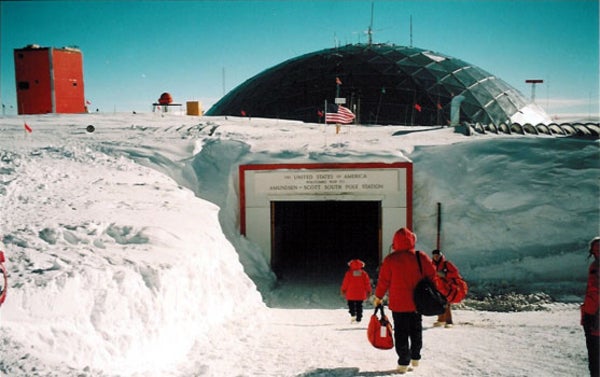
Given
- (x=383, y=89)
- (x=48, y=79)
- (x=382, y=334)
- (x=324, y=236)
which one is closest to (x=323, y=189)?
(x=324, y=236)

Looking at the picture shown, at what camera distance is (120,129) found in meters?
16.2

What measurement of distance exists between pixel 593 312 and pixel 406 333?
1888 millimetres

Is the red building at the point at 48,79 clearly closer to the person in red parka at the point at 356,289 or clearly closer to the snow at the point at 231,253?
the snow at the point at 231,253

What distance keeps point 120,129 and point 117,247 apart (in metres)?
10.9

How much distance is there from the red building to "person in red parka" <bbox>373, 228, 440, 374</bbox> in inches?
819

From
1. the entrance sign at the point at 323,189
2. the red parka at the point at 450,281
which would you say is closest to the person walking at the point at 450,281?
the red parka at the point at 450,281

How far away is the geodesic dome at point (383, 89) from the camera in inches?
870

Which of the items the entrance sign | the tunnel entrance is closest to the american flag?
the entrance sign

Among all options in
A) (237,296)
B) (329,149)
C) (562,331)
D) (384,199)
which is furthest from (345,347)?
(329,149)

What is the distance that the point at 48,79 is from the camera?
21.0 meters

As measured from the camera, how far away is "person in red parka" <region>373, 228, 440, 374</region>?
16.5 ft

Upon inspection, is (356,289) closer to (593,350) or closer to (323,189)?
(593,350)

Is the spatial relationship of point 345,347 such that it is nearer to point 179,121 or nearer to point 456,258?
point 456,258

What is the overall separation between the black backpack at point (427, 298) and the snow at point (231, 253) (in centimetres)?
79
